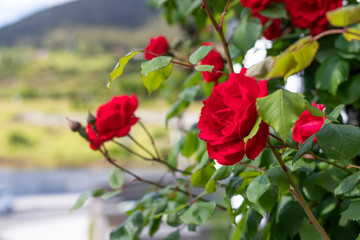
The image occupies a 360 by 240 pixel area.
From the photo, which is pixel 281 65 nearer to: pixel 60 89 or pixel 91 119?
pixel 91 119

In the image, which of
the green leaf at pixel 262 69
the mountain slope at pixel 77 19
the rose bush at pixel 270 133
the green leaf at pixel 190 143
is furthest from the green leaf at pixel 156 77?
the mountain slope at pixel 77 19

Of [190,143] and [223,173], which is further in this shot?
[190,143]

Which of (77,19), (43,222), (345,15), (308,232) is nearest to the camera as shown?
(345,15)

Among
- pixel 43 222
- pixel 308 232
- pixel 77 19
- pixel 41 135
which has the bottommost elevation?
pixel 43 222

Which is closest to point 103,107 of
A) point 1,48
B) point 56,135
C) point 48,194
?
point 48,194

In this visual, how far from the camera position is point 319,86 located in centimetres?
46

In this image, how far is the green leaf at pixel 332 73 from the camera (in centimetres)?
45

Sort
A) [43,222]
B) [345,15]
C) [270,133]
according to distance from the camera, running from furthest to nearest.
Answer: [43,222] < [270,133] < [345,15]

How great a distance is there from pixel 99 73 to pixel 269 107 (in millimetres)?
11493

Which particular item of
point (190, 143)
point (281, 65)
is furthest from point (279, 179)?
point (190, 143)

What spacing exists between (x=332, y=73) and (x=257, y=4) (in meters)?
0.11

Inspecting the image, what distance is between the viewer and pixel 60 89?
11.2 metres

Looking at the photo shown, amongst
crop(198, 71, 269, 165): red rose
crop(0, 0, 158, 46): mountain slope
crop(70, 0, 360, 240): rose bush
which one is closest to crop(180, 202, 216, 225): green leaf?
crop(70, 0, 360, 240): rose bush

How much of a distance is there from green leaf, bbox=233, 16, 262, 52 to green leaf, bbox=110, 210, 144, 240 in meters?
0.21
